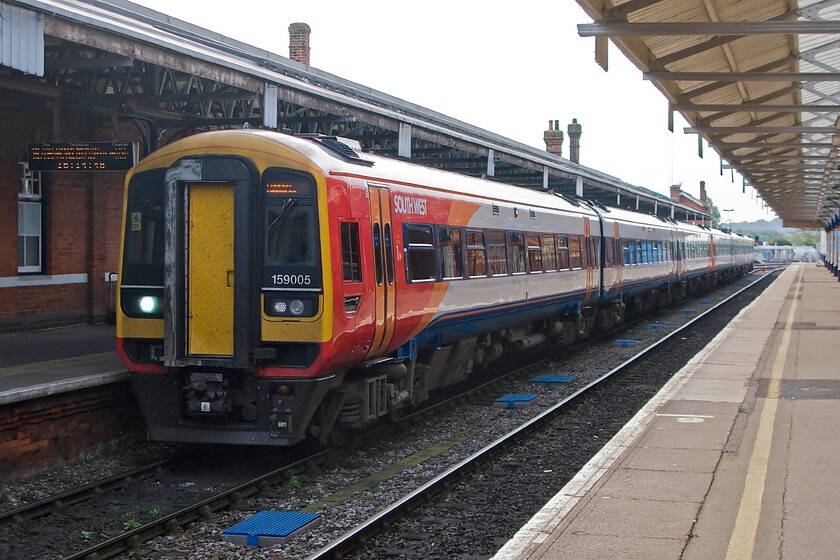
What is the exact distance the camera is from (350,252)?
8.71 meters

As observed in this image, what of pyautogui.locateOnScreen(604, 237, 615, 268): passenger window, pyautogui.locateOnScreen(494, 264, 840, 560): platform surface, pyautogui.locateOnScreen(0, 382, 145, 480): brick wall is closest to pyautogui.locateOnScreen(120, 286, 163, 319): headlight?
pyautogui.locateOnScreen(0, 382, 145, 480): brick wall

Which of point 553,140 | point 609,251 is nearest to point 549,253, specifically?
point 609,251

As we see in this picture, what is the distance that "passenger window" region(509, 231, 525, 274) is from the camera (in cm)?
1371

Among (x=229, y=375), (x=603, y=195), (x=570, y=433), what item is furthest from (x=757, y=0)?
(x=603, y=195)

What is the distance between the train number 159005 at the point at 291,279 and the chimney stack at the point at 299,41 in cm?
2204

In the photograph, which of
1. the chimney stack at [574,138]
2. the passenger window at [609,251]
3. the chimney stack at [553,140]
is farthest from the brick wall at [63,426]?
the chimney stack at [574,138]

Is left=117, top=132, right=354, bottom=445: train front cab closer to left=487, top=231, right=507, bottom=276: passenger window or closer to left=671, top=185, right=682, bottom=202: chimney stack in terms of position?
left=487, top=231, right=507, bottom=276: passenger window

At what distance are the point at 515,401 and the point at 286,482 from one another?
4.73 m

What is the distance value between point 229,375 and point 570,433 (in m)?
4.23

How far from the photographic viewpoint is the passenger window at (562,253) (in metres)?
16.3

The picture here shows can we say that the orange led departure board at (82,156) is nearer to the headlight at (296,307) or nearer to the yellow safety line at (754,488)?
the headlight at (296,307)

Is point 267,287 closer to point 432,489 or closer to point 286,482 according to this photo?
point 286,482

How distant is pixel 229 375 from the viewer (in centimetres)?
845

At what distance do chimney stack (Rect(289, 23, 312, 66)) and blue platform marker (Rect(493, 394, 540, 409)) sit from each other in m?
19.1
